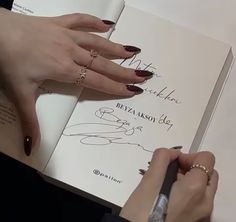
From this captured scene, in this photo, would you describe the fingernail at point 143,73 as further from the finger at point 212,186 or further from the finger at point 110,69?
the finger at point 212,186

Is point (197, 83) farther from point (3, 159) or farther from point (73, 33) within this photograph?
point (3, 159)

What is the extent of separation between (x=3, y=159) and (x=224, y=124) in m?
0.46

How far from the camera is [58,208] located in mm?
999

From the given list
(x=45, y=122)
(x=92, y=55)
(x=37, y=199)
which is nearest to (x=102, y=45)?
(x=92, y=55)

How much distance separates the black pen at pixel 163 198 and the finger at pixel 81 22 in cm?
23

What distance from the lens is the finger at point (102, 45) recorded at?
2.39 ft

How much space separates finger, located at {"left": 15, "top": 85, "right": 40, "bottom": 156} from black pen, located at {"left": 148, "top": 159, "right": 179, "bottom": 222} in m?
0.18

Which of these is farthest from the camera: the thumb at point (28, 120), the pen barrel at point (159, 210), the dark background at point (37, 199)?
the dark background at point (37, 199)

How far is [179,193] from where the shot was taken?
60cm

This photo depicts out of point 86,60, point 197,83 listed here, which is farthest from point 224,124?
point 86,60

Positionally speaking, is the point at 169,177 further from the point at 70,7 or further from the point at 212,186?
the point at 70,7

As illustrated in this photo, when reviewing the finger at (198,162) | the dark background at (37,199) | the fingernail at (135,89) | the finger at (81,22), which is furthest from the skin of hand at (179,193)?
the dark background at (37,199)

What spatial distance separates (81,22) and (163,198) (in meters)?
0.29
